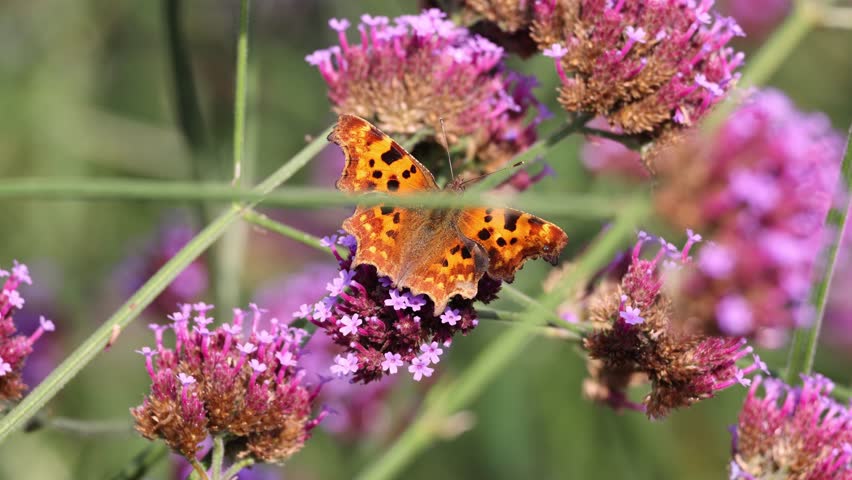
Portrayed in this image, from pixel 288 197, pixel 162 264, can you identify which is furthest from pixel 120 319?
pixel 162 264

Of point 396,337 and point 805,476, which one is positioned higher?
point 396,337

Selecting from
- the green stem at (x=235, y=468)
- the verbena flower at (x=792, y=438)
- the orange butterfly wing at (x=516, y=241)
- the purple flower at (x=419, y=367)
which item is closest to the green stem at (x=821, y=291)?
the verbena flower at (x=792, y=438)

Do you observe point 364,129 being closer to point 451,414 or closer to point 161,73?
point 451,414

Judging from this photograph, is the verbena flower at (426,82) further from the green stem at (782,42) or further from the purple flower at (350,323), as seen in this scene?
the green stem at (782,42)

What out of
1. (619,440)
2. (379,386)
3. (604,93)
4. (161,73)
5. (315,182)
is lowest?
(619,440)

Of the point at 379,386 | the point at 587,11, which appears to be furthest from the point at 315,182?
the point at 587,11

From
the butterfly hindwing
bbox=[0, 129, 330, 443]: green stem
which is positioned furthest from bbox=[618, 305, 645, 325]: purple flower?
bbox=[0, 129, 330, 443]: green stem
